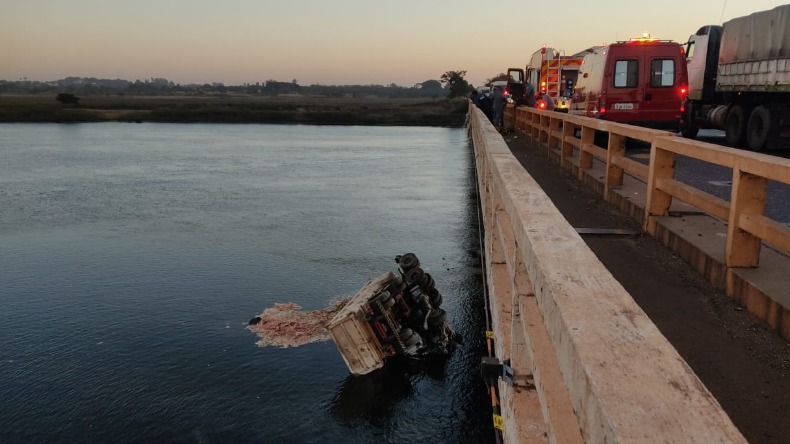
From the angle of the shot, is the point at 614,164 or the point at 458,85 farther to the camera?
the point at 458,85

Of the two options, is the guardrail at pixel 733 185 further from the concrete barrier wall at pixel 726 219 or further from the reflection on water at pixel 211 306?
the reflection on water at pixel 211 306

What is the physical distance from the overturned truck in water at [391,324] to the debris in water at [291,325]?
1.18 meters

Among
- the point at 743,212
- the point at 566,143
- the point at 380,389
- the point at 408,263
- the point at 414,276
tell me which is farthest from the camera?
the point at 566,143

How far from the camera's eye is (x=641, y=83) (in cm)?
1728

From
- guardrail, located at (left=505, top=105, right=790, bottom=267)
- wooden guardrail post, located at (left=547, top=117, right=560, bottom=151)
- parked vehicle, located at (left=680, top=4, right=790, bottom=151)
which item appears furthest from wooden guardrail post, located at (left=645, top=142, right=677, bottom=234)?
parked vehicle, located at (left=680, top=4, right=790, bottom=151)

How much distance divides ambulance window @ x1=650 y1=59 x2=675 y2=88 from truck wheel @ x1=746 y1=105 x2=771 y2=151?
6.93 feet

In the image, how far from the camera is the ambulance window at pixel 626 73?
17344 millimetres

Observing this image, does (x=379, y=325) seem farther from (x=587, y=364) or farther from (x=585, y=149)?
(x=587, y=364)

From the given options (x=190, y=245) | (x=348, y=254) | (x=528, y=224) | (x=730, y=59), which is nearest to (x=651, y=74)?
(x=730, y=59)

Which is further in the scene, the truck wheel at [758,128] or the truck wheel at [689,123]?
the truck wheel at [689,123]

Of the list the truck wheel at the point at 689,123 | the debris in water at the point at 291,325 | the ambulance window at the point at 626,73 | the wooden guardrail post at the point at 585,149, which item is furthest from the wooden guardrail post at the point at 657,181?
the truck wheel at the point at 689,123

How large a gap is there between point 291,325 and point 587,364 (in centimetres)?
814

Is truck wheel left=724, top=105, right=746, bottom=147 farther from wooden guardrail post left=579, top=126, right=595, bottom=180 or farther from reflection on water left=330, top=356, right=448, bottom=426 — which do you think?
reflection on water left=330, top=356, right=448, bottom=426

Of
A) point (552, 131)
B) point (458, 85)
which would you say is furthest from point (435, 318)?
point (458, 85)
